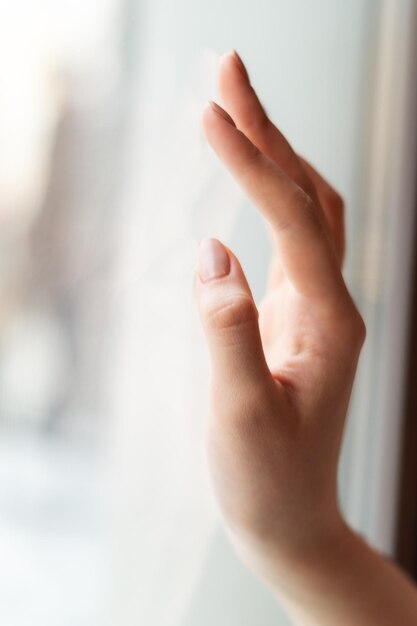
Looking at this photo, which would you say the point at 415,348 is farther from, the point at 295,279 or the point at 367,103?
the point at 295,279

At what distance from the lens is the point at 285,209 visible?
463 mm

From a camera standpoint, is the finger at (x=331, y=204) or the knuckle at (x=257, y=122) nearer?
the knuckle at (x=257, y=122)

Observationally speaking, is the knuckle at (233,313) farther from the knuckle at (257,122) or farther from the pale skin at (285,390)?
the knuckle at (257,122)

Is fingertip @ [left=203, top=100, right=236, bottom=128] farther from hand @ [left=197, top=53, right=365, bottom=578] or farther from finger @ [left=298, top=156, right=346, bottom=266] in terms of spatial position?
finger @ [left=298, top=156, right=346, bottom=266]

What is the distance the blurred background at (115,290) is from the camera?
491 mm

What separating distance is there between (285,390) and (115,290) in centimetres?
16

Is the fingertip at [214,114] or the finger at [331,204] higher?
the fingertip at [214,114]

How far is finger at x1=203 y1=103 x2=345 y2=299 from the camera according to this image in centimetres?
44

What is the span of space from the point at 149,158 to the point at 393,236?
509 mm

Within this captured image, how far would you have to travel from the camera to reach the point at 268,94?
709mm

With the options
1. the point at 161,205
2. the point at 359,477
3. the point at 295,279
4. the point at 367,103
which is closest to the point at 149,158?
the point at 161,205

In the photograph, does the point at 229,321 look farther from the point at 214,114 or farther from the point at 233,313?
the point at 214,114

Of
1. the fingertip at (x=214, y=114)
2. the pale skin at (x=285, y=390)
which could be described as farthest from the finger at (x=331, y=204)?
the fingertip at (x=214, y=114)

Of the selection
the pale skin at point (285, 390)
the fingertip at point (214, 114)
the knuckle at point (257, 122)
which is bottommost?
the pale skin at point (285, 390)
